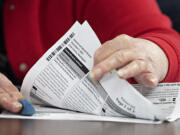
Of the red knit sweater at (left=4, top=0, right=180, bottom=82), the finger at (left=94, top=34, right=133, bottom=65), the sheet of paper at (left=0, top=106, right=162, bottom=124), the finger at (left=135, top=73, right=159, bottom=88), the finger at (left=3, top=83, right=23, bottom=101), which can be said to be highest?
the red knit sweater at (left=4, top=0, right=180, bottom=82)

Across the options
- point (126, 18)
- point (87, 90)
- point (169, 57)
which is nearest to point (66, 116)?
point (87, 90)

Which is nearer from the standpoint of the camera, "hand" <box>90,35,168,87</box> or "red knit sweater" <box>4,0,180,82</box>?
"hand" <box>90,35,168,87</box>

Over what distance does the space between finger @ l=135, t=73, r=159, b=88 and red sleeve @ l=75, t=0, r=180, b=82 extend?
0.17 metres

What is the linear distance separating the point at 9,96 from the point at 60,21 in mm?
384

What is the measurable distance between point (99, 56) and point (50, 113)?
0.14m

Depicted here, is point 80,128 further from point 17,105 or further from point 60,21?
point 60,21

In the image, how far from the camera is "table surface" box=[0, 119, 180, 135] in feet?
1.56

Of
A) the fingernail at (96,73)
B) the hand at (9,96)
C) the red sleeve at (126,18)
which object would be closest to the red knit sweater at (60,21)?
the red sleeve at (126,18)

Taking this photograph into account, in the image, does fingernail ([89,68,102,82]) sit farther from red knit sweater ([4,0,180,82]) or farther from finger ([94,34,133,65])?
red knit sweater ([4,0,180,82])

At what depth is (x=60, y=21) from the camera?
3.10ft

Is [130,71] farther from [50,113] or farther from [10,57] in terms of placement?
[10,57]

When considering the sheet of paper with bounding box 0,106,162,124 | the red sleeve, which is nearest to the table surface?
the sheet of paper with bounding box 0,106,162,124

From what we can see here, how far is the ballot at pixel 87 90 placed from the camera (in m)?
0.53

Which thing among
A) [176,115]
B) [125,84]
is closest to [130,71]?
[125,84]
